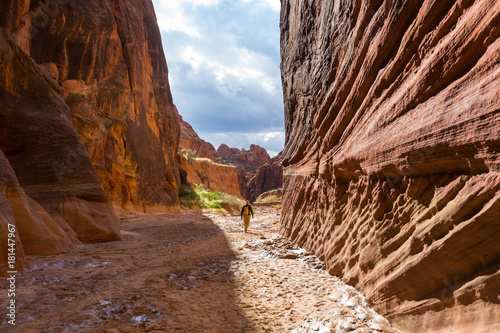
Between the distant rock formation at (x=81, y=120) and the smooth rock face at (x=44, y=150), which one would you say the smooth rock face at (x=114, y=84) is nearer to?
the distant rock formation at (x=81, y=120)

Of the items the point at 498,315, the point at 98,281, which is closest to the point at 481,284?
the point at 498,315

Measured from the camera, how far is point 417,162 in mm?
2557

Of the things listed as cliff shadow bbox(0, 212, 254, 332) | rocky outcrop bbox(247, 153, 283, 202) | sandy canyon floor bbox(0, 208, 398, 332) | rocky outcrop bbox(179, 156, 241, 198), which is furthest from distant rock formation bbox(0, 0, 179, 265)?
rocky outcrop bbox(247, 153, 283, 202)

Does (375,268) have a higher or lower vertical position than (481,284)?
lower

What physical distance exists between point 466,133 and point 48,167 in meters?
7.65

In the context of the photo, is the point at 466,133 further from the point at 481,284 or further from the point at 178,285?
the point at 178,285

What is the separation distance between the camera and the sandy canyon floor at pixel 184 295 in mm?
2373

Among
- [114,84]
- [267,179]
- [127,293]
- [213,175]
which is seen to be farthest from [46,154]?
[267,179]

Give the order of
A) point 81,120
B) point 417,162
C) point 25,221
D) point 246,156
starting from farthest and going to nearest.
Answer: point 246,156 → point 81,120 → point 25,221 → point 417,162

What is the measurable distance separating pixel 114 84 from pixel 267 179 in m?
51.0

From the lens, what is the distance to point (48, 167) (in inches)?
246

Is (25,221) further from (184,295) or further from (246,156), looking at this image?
(246,156)

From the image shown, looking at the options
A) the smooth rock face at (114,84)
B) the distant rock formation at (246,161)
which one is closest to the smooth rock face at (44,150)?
the smooth rock face at (114,84)

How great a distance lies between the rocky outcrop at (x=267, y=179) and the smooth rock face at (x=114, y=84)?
43.6m
